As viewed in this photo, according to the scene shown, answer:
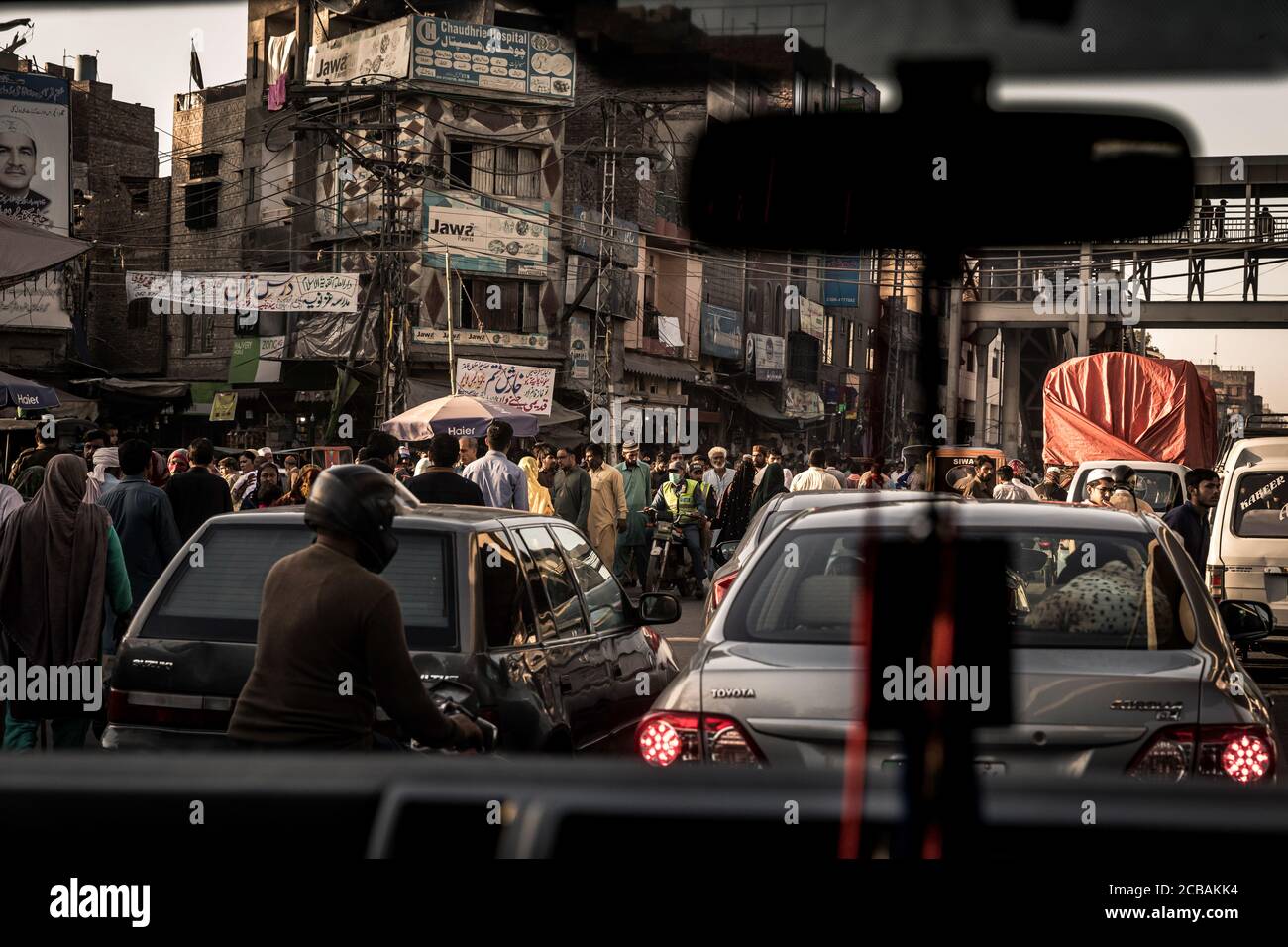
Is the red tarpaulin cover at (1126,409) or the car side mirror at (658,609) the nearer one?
the car side mirror at (658,609)

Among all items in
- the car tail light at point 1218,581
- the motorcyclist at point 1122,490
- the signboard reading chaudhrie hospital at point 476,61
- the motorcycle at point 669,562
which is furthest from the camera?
the signboard reading chaudhrie hospital at point 476,61

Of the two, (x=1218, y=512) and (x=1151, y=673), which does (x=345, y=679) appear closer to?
(x=1151, y=673)

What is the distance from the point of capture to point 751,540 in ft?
31.8

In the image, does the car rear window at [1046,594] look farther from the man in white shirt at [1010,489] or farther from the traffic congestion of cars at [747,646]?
the man in white shirt at [1010,489]

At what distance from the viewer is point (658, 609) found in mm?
6809

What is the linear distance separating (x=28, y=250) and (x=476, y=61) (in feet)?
100

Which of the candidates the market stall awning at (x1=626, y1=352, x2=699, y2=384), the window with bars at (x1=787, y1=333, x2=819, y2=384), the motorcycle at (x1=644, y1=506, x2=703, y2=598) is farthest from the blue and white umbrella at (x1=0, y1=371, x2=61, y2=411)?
the window with bars at (x1=787, y1=333, x2=819, y2=384)

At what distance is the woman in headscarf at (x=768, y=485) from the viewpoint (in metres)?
17.0

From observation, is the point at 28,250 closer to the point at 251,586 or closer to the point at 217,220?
the point at 251,586

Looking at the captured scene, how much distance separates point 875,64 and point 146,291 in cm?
3146

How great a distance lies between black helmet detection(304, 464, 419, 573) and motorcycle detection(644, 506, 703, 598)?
45.5 ft

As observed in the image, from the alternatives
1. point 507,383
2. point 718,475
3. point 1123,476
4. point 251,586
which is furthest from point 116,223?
point 251,586

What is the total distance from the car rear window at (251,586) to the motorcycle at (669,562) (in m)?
12.1

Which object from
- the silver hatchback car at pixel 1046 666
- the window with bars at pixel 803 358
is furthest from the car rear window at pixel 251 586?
the window with bars at pixel 803 358
